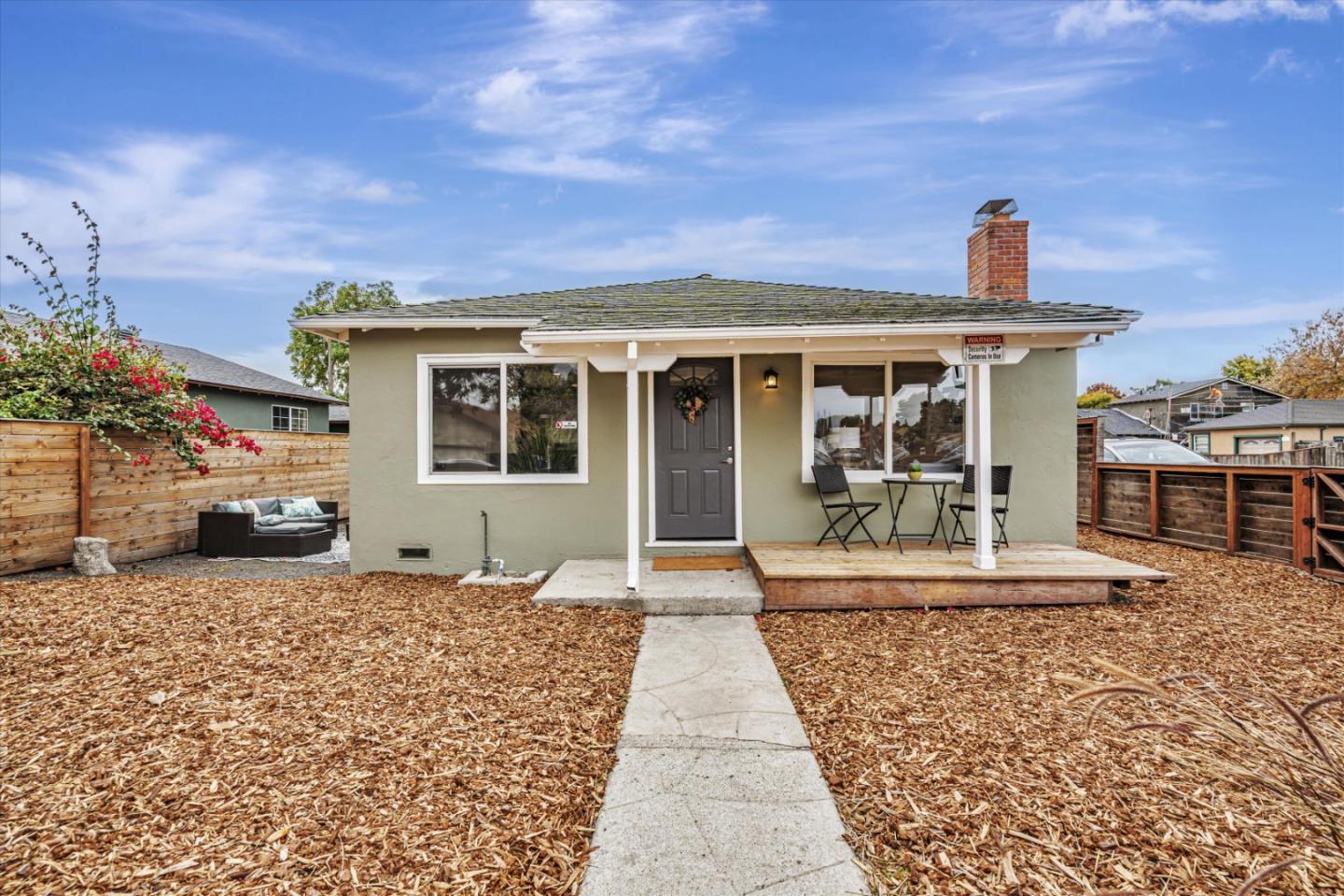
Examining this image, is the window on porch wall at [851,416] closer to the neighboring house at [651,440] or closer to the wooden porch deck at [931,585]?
the neighboring house at [651,440]

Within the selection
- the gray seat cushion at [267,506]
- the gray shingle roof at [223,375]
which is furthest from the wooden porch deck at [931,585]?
the gray shingle roof at [223,375]

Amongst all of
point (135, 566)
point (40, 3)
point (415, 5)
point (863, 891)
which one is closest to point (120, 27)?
point (40, 3)

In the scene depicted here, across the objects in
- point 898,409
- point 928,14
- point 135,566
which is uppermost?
point 928,14

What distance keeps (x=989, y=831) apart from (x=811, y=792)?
65cm

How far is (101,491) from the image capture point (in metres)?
6.97

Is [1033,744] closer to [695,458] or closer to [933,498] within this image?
[933,498]

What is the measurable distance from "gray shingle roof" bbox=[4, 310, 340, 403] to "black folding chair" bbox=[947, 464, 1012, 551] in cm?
1511

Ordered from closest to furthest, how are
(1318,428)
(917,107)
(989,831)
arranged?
(989,831) → (917,107) → (1318,428)

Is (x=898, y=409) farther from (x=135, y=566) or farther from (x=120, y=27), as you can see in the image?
(x=120, y=27)

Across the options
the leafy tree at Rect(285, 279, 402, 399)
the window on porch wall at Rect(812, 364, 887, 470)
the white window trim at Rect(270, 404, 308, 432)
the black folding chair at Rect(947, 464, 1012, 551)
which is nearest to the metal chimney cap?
the window on porch wall at Rect(812, 364, 887, 470)

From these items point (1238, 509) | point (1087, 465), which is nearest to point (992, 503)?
point (1238, 509)

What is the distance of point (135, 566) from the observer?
7219mm

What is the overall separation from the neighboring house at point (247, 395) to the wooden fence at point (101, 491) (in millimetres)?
5150

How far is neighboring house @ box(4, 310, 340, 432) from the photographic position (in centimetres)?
1367
